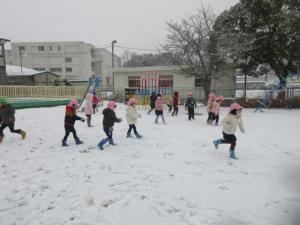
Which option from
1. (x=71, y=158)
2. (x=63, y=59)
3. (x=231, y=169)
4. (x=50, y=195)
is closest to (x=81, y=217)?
(x=50, y=195)

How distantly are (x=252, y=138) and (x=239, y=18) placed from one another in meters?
16.0

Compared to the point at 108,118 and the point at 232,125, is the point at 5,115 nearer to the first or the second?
the point at 108,118

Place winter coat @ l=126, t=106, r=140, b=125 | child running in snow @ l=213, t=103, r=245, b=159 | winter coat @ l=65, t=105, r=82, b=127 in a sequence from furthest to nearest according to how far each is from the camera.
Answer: winter coat @ l=126, t=106, r=140, b=125, winter coat @ l=65, t=105, r=82, b=127, child running in snow @ l=213, t=103, r=245, b=159

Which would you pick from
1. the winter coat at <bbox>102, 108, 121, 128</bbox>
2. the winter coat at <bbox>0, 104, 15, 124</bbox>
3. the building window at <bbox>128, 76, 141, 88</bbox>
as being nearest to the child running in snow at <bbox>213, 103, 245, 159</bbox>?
the winter coat at <bbox>102, 108, 121, 128</bbox>

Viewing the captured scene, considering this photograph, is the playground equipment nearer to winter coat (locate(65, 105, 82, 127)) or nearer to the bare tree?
the bare tree

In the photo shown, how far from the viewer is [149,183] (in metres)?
4.84

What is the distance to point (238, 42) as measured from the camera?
2039cm

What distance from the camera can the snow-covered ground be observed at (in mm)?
3773

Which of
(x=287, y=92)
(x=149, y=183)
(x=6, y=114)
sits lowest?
(x=149, y=183)

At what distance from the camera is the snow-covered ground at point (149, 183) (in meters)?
3.77

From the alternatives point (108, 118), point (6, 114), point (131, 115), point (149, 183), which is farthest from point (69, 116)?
point (149, 183)

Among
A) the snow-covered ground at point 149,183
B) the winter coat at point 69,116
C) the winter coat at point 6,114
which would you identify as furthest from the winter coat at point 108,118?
the winter coat at point 6,114

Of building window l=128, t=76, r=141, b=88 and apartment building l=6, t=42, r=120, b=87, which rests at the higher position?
apartment building l=6, t=42, r=120, b=87

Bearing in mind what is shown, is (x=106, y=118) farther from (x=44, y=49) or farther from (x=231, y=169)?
(x=44, y=49)
